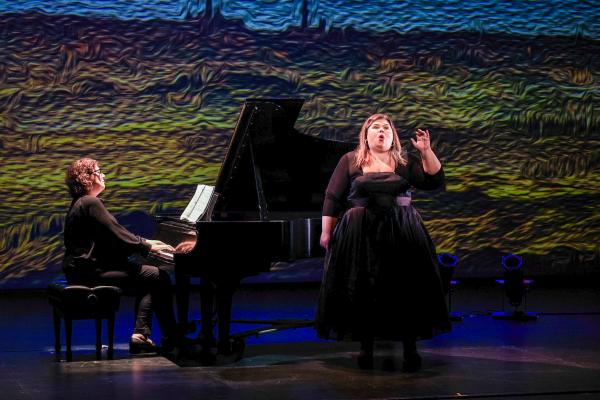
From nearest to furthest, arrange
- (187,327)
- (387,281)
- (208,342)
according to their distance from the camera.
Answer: (387,281) → (208,342) → (187,327)

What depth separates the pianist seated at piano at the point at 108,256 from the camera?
5758 mm

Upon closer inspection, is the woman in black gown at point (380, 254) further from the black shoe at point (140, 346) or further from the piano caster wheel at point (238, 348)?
the black shoe at point (140, 346)

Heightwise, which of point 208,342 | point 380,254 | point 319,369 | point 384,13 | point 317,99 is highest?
point 384,13

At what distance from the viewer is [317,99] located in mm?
9508

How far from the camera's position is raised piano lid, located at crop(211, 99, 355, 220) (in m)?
5.63

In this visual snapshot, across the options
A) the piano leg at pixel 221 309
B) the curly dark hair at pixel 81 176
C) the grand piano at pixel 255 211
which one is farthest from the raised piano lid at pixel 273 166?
the curly dark hair at pixel 81 176

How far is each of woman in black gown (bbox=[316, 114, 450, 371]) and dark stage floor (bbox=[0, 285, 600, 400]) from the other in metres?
0.24

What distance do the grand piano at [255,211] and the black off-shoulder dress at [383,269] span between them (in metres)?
0.35

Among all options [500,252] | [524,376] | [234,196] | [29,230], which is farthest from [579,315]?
[29,230]

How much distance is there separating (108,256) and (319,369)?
54.7 inches

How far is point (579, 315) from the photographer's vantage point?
7828mm

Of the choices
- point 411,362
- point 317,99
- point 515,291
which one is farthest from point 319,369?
point 317,99

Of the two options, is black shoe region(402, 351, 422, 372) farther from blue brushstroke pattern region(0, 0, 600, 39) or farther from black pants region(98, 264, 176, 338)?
blue brushstroke pattern region(0, 0, 600, 39)

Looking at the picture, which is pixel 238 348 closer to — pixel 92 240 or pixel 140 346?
pixel 140 346
